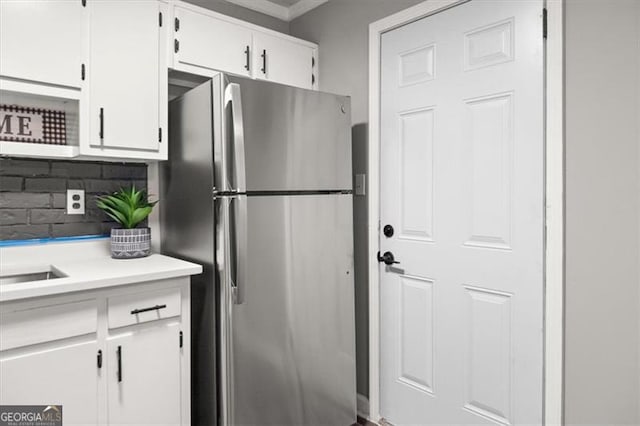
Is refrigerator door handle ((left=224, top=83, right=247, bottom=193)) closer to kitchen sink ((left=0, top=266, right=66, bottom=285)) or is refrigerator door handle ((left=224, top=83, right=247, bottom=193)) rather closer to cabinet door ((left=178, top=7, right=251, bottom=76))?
cabinet door ((left=178, top=7, right=251, bottom=76))

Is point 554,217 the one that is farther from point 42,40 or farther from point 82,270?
point 42,40

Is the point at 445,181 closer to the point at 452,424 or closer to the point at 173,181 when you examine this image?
the point at 452,424

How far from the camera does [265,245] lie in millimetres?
1848

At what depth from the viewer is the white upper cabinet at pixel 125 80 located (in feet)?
5.85

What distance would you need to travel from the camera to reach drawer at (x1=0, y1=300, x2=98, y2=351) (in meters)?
1.38

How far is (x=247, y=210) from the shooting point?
1.78m

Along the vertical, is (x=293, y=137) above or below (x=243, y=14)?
below

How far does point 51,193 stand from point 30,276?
391mm

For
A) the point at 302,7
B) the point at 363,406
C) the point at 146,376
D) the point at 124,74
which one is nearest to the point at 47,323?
the point at 146,376

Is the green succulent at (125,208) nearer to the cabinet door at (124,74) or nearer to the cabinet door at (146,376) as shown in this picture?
the cabinet door at (124,74)

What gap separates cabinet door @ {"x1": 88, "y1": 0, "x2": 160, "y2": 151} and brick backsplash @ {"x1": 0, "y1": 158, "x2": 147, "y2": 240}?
32cm

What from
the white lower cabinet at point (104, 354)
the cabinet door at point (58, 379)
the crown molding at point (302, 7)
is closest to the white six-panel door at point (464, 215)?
the crown molding at point (302, 7)

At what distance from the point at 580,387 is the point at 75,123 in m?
2.32

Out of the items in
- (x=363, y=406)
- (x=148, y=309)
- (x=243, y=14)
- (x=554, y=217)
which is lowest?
(x=363, y=406)
